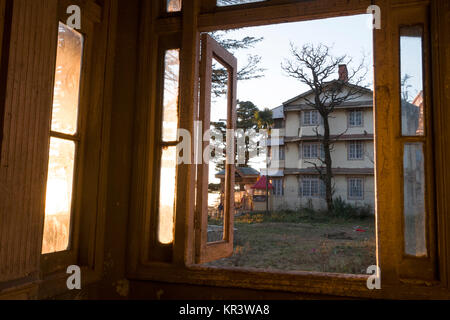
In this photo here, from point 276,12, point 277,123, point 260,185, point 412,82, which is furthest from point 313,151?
point 412,82

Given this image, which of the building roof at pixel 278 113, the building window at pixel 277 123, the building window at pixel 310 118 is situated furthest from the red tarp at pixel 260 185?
the building roof at pixel 278 113

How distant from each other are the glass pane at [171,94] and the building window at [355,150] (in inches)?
589

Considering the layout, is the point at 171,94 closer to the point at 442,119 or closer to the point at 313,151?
the point at 442,119

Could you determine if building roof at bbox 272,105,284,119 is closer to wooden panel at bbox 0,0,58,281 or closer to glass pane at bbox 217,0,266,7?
glass pane at bbox 217,0,266,7

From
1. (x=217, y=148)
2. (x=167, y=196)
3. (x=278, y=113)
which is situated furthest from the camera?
(x=278, y=113)

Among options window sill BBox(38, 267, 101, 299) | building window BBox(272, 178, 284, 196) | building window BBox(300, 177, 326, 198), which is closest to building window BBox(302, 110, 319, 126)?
building window BBox(300, 177, 326, 198)

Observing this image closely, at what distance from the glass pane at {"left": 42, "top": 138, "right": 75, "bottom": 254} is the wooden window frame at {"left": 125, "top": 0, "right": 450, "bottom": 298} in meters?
0.51

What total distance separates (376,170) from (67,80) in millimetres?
2105

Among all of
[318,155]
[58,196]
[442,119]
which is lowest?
[58,196]

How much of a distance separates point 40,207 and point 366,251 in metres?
7.24

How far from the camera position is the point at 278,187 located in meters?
17.9

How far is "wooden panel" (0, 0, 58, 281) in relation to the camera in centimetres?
180
